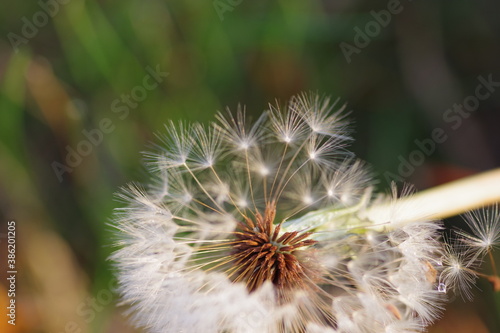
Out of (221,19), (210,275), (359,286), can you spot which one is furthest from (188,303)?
(221,19)

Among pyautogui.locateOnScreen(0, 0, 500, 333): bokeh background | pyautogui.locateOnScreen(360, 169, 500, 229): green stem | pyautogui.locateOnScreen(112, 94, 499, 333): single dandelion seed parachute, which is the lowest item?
pyautogui.locateOnScreen(112, 94, 499, 333): single dandelion seed parachute

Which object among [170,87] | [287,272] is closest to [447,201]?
[287,272]

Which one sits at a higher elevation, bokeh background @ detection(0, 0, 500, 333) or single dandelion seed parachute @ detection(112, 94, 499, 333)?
bokeh background @ detection(0, 0, 500, 333)

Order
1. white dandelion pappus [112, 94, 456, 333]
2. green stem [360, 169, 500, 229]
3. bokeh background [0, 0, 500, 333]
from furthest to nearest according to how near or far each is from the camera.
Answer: bokeh background [0, 0, 500, 333] < green stem [360, 169, 500, 229] < white dandelion pappus [112, 94, 456, 333]

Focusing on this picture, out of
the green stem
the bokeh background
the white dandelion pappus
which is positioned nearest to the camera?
the white dandelion pappus

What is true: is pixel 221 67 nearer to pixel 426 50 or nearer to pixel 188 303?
pixel 426 50

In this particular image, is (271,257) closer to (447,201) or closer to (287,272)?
(287,272)

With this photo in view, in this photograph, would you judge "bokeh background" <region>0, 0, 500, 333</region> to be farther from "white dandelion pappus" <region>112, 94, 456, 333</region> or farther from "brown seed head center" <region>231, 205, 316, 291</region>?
"brown seed head center" <region>231, 205, 316, 291</region>

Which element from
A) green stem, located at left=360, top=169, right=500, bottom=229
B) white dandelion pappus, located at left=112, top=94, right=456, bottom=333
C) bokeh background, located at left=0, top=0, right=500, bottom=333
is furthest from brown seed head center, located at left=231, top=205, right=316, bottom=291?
bokeh background, located at left=0, top=0, right=500, bottom=333

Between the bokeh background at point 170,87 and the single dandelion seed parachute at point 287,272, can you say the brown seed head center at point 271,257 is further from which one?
the bokeh background at point 170,87
